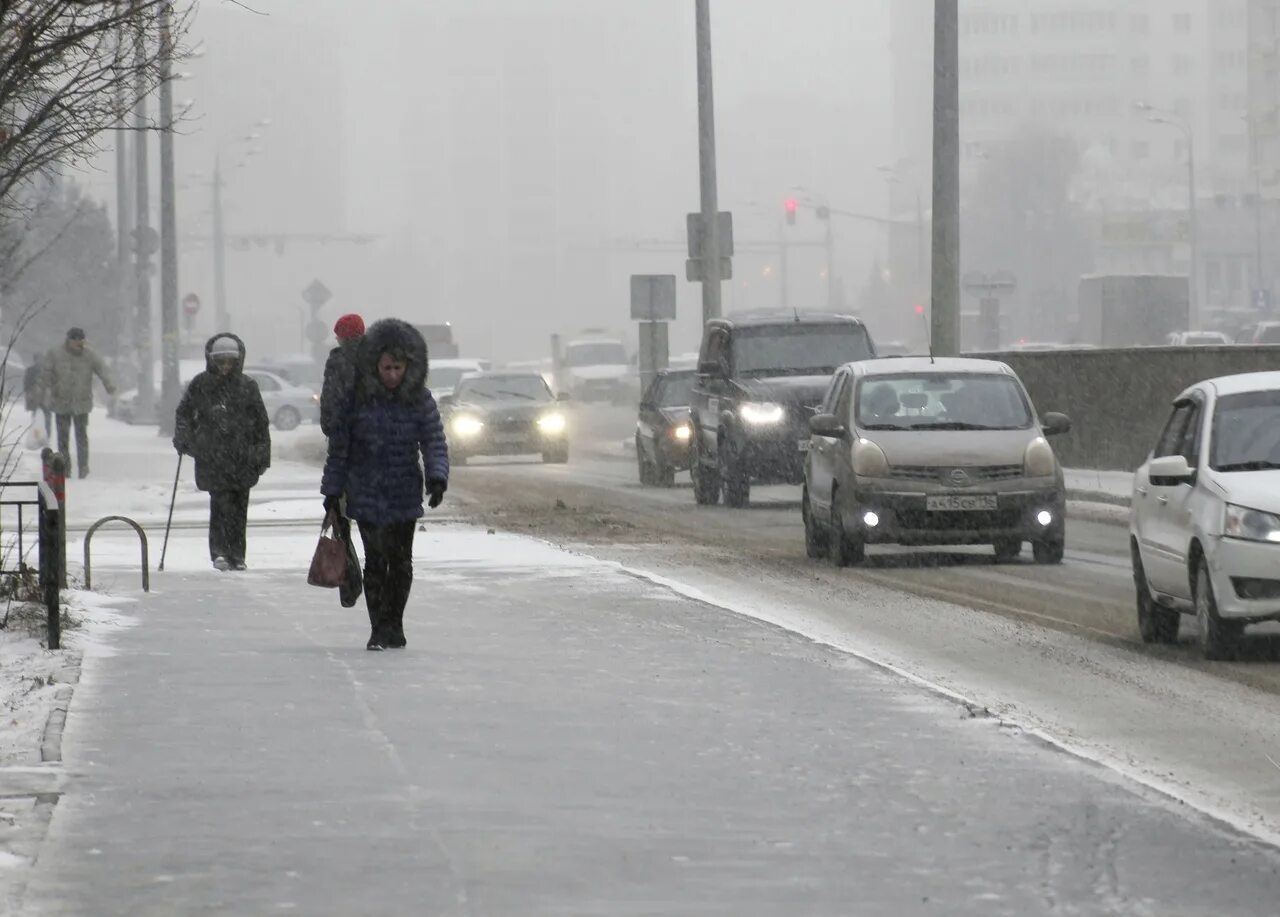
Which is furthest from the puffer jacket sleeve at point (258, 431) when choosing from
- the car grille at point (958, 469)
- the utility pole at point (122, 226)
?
the utility pole at point (122, 226)

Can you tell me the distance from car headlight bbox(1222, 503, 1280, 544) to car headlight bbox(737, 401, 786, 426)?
14.7m

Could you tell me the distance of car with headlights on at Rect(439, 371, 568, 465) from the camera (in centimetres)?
3966

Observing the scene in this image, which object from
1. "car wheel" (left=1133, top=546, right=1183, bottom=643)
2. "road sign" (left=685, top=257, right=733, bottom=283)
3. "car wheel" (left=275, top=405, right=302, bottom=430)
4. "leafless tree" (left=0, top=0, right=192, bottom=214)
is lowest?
"car wheel" (left=275, top=405, right=302, bottom=430)

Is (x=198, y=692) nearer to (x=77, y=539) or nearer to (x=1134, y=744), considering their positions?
(x=1134, y=744)

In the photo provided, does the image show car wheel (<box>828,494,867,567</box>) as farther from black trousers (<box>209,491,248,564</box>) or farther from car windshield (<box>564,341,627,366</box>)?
car windshield (<box>564,341,627,366</box>)

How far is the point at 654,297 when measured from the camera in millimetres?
41719

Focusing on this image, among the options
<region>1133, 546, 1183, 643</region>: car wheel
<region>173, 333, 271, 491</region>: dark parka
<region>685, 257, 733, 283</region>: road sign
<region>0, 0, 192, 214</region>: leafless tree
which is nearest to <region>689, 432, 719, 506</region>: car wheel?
<region>173, 333, 271, 491</region>: dark parka

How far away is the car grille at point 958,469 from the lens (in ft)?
61.0

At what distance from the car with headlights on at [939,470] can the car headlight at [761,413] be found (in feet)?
23.1

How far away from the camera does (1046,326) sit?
5079 inches

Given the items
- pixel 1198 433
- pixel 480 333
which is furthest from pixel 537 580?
pixel 480 333

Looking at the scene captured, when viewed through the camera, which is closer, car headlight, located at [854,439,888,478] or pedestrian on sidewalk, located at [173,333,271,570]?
pedestrian on sidewalk, located at [173,333,271,570]

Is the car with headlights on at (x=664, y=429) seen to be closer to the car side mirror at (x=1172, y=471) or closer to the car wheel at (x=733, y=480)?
the car wheel at (x=733, y=480)

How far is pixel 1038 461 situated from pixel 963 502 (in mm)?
717
